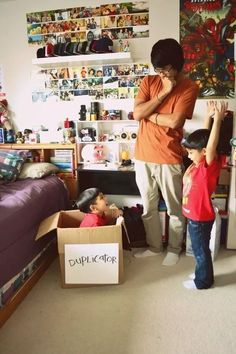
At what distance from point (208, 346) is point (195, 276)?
54cm

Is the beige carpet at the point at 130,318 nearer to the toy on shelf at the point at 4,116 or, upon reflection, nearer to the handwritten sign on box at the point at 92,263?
the handwritten sign on box at the point at 92,263

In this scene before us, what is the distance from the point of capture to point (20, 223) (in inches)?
76.6

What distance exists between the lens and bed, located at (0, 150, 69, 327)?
179 centimetres

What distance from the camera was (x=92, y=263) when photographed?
1988mm

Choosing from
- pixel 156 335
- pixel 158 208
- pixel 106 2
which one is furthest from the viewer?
pixel 106 2

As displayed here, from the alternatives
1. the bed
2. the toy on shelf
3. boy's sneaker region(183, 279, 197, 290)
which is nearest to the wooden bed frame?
the bed

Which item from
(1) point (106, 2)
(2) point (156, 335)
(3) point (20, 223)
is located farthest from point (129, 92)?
(2) point (156, 335)

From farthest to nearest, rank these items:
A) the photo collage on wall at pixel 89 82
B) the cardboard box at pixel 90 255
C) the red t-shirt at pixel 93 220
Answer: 1. the photo collage on wall at pixel 89 82
2. the red t-shirt at pixel 93 220
3. the cardboard box at pixel 90 255

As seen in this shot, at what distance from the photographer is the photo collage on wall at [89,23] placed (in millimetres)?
2687

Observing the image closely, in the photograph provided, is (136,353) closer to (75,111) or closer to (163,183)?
(163,183)

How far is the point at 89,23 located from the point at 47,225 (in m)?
1.86

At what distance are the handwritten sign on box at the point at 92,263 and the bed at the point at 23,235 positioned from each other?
27 centimetres

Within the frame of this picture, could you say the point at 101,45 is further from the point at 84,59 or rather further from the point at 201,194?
the point at 201,194

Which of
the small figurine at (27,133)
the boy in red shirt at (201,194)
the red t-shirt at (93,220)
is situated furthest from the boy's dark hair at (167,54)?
the small figurine at (27,133)
